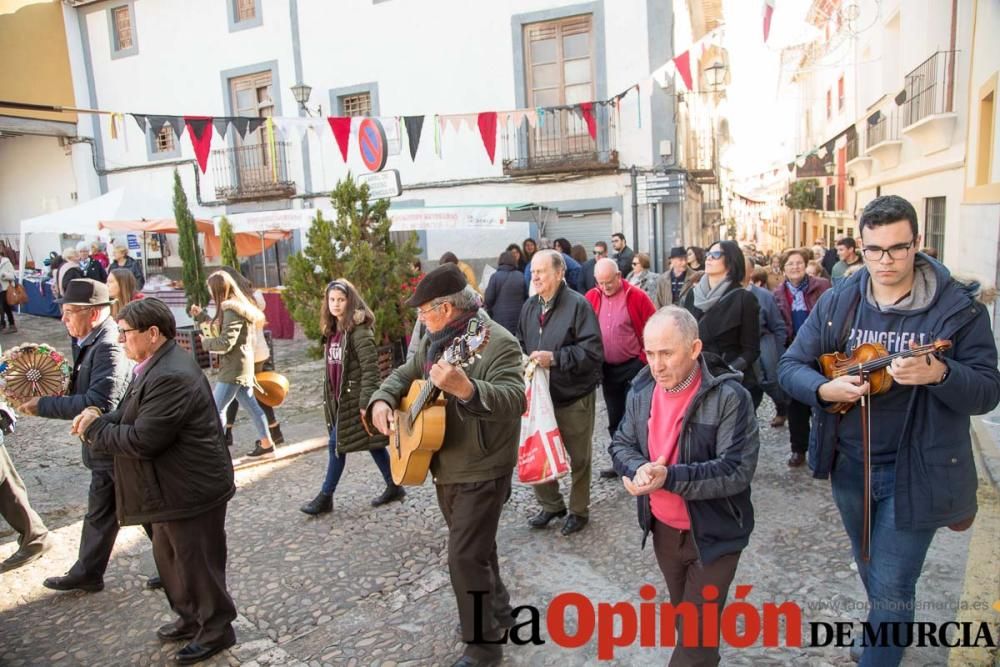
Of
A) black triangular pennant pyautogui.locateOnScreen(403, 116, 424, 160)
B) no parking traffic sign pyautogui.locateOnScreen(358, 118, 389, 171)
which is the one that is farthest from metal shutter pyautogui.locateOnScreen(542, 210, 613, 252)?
no parking traffic sign pyautogui.locateOnScreen(358, 118, 389, 171)

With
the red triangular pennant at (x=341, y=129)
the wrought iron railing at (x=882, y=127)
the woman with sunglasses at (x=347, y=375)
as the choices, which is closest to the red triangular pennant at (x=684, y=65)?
the red triangular pennant at (x=341, y=129)

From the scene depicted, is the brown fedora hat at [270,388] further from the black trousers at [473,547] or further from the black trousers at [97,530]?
the black trousers at [473,547]

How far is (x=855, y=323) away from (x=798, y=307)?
427cm

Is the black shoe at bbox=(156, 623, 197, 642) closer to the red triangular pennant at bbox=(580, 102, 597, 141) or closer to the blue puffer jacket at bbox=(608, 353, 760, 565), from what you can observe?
the blue puffer jacket at bbox=(608, 353, 760, 565)

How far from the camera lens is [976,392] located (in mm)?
2363

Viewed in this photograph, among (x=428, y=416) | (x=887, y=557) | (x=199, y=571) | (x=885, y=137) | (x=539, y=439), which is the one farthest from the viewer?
(x=885, y=137)

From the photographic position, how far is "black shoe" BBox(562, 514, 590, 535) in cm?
453

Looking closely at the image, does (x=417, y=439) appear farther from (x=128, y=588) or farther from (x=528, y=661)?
(x=128, y=588)

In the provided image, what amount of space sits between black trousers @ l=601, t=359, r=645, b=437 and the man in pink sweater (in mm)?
2530

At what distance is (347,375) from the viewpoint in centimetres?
495

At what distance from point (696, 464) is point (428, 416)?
116 cm

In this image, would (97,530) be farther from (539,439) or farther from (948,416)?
(948,416)

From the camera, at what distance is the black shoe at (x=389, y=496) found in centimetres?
520

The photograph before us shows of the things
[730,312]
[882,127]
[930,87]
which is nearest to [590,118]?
[930,87]
